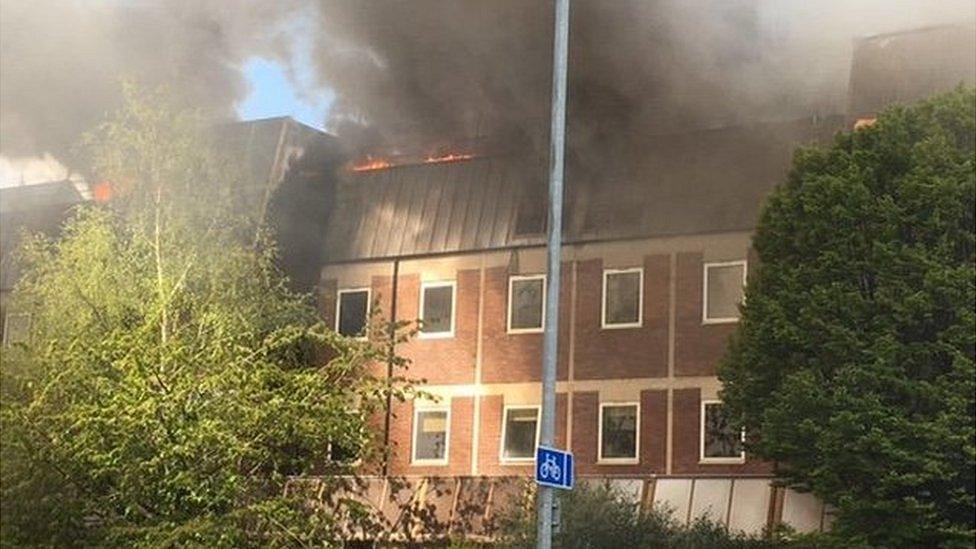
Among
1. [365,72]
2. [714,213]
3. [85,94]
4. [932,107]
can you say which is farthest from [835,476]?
[85,94]

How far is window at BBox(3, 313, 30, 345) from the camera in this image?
21138mm

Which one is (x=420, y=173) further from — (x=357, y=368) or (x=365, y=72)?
(x=357, y=368)

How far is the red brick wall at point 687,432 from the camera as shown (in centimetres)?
2370

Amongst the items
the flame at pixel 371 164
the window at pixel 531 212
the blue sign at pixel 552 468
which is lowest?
the blue sign at pixel 552 468

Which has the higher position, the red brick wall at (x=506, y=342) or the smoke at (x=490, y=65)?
the smoke at (x=490, y=65)

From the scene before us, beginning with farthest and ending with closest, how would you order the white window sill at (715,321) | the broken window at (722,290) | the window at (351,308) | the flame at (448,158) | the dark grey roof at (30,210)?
the window at (351,308) < the flame at (448,158) < the dark grey roof at (30,210) < the white window sill at (715,321) < the broken window at (722,290)

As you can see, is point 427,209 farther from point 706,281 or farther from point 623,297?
point 706,281

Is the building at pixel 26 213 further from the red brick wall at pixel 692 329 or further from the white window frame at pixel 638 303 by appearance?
the red brick wall at pixel 692 329

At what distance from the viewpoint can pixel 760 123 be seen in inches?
886

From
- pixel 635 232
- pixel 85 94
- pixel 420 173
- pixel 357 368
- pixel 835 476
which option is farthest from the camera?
pixel 420 173

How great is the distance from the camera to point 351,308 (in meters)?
27.2

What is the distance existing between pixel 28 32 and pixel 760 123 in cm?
1017

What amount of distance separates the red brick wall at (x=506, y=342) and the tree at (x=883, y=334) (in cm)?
612

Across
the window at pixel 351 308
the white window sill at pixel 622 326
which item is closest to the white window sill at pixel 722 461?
the white window sill at pixel 622 326
